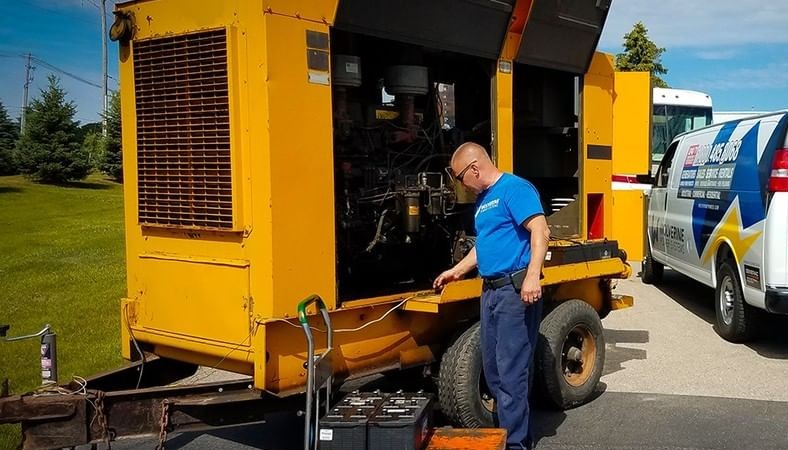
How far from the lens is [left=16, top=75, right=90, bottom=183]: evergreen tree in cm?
3094

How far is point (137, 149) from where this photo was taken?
183 inches

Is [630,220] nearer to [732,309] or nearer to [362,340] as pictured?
[732,309]

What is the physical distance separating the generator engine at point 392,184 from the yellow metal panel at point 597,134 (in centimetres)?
116

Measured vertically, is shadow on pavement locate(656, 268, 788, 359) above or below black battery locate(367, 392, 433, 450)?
below

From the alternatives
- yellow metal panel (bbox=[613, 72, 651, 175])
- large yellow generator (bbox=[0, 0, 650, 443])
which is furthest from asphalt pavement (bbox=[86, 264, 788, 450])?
yellow metal panel (bbox=[613, 72, 651, 175])

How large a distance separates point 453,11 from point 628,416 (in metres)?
3.22

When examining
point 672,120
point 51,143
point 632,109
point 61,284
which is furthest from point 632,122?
point 51,143

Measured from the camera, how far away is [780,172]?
6.59 meters

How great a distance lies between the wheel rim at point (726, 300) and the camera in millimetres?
7806

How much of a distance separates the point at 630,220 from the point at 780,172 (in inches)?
265

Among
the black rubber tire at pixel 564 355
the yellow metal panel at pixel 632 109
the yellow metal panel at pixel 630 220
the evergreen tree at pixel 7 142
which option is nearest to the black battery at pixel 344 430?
the black rubber tire at pixel 564 355

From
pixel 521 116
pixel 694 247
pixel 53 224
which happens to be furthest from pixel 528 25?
pixel 53 224

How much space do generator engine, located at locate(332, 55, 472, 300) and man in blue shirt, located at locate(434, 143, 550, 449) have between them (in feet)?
2.33

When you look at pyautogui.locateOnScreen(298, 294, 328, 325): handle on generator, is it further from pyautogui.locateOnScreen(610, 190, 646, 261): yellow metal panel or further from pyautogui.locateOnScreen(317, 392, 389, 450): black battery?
pyautogui.locateOnScreen(610, 190, 646, 261): yellow metal panel
